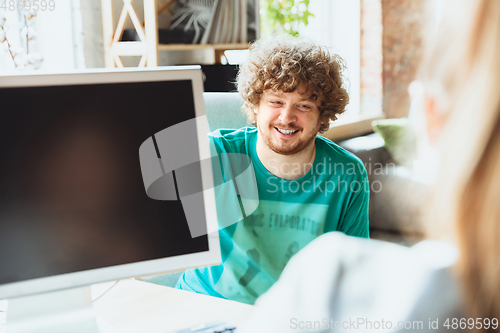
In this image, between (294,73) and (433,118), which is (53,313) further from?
(294,73)

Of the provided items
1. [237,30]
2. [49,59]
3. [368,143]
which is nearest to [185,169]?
[49,59]

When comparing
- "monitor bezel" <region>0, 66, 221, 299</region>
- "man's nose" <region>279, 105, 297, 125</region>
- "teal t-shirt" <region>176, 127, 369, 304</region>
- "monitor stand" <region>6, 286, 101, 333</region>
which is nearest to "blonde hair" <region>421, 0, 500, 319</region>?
"monitor bezel" <region>0, 66, 221, 299</region>

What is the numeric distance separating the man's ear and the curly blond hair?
101cm

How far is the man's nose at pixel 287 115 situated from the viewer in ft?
4.39

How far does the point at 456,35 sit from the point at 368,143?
2917 mm

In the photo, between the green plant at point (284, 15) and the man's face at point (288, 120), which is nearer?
the man's face at point (288, 120)

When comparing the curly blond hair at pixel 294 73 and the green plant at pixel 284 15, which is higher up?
the green plant at pixel 284 15

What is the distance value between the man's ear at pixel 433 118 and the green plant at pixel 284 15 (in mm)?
3221

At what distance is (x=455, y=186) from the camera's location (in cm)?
31

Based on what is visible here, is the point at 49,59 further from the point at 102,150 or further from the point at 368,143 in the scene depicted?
the point at 368,143

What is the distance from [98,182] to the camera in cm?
77

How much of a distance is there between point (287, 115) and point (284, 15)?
2.34 metres

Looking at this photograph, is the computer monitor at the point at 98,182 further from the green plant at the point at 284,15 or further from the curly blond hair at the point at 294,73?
the green plant at the point at 284,15

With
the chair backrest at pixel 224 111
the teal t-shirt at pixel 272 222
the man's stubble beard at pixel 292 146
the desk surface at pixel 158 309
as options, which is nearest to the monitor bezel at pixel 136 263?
the desk surface at pixel 158 309
